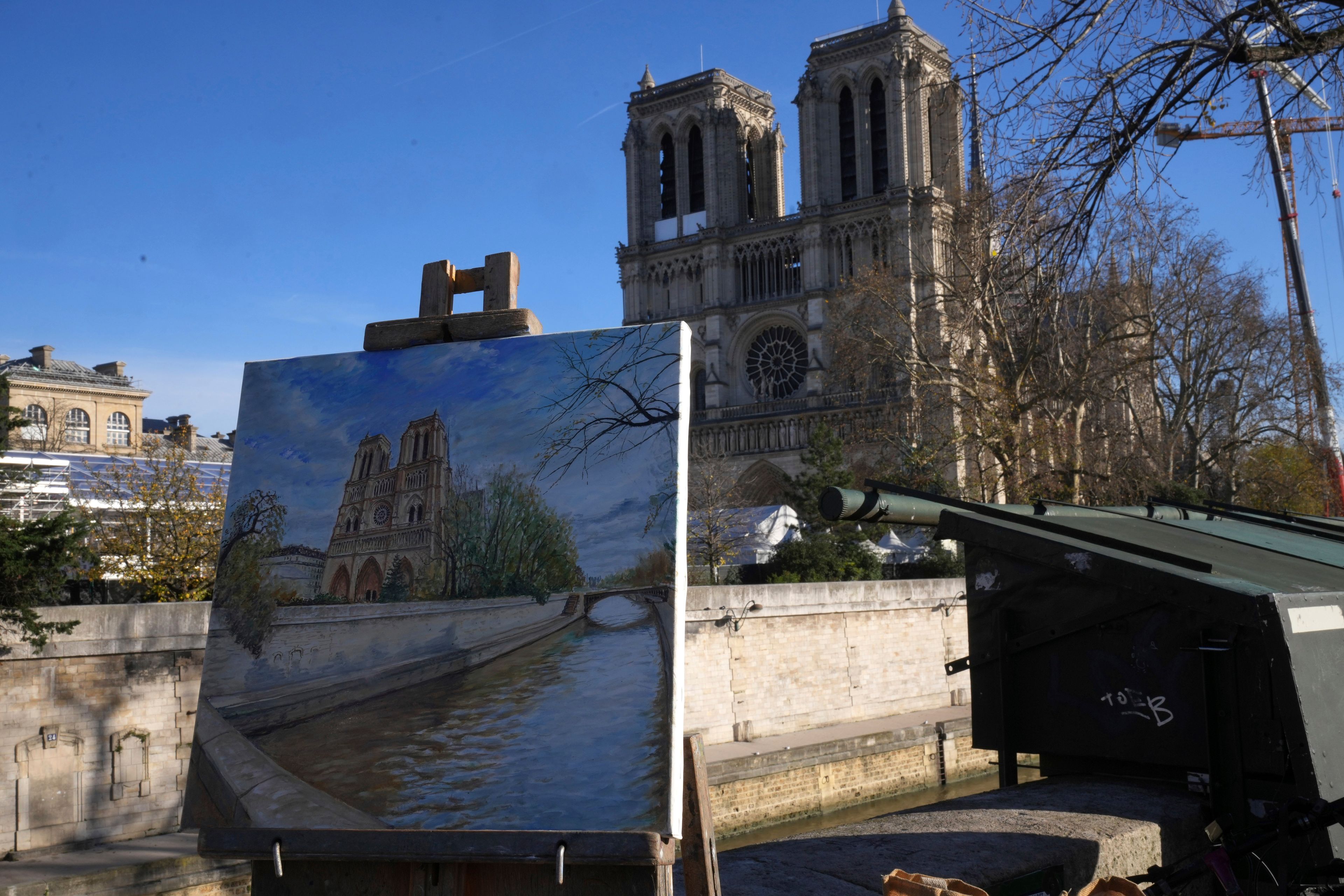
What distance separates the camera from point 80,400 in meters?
52.4

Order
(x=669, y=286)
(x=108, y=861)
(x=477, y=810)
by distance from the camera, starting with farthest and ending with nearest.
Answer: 1. (x=669, y=286)
2. (x=108, y=861)
3. (x=477, y=810)

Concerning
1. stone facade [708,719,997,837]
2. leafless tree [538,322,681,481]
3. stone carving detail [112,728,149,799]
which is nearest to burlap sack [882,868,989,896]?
leafless tree [538,322,681,481]

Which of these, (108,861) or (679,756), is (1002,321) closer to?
(108,861)

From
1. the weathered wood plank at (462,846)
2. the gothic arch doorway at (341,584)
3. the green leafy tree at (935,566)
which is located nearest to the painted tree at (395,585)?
the gothic arch doorway at (341,584)

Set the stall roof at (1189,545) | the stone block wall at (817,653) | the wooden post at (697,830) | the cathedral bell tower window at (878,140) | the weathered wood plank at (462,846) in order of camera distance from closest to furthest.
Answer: the weathered wood plank at (462,846) → the wooden post at (697,830) → the stall roof at (1189,545) → the stone block wall at (817,653) → the cathedral bell tower window at (878,140)

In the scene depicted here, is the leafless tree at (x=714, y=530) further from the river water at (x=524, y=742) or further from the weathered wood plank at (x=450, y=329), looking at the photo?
the river water at (x=524, y=742)

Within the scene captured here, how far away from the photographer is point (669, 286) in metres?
49.3

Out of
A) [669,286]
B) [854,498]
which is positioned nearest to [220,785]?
[854,498]

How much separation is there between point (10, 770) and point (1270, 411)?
96.3 feet

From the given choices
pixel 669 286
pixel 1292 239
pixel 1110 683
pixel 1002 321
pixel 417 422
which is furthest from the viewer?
pixel 669 286

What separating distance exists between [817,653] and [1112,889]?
17729 mm

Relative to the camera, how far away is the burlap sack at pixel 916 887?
2598 millimetres

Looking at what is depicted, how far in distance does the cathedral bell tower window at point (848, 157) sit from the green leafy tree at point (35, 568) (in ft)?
121

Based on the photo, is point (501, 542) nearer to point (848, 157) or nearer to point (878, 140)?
point (878, 140)
